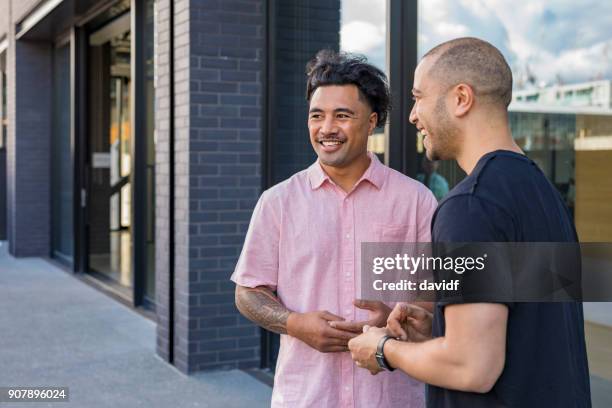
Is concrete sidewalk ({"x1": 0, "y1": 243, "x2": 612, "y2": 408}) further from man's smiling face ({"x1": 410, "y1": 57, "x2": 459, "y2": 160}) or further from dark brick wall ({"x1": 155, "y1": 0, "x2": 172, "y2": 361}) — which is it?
man's smiling face ({"x1": 410, "y1": 57, "x2": 459, "y2": 160})

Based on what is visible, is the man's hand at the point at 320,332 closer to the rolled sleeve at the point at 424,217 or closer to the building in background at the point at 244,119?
the rolled sleeve at the point at 424,217

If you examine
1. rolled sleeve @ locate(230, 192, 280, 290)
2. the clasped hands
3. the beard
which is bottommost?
the clasped hands

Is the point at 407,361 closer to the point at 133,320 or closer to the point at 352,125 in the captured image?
the point at 352,125

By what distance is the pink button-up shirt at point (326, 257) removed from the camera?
2492 mm

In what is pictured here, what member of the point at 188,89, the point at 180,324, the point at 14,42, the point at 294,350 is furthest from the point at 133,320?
the point at 14,42

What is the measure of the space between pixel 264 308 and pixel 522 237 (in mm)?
1031

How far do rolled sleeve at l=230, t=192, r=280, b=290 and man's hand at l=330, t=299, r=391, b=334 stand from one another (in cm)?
32

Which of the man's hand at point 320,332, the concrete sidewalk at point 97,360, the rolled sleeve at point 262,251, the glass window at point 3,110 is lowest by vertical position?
the concrete sidewalk at point 97,360

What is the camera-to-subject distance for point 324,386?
248cm

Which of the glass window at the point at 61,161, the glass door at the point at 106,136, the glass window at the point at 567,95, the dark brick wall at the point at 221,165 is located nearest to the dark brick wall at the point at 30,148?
the glass window at the point at 61,161

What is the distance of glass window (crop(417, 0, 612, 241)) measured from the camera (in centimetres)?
355

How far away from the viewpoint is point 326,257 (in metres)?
2.53

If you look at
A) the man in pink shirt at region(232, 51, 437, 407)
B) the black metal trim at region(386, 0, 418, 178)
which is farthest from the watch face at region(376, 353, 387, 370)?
the black metal trim at region(386, 0, 418, 178)

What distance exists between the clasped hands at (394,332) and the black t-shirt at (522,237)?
0.95 feet
